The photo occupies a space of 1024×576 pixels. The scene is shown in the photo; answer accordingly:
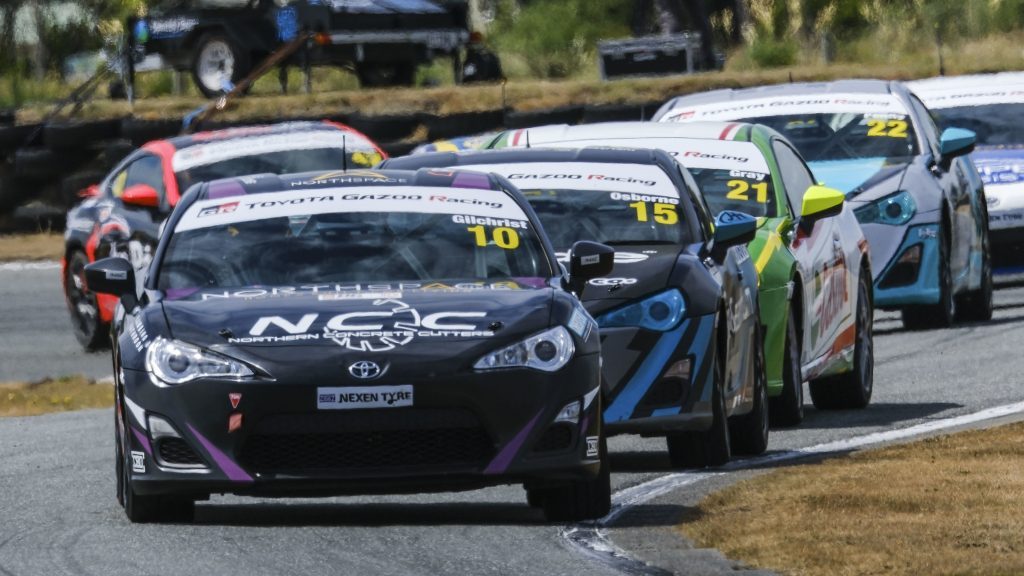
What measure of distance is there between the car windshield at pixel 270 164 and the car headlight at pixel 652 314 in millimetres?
8900

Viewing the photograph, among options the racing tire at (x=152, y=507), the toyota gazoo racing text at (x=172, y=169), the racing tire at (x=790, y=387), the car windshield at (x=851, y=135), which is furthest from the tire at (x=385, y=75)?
the racing tire at (x=152, y=507)

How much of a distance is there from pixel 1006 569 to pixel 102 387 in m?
11.5

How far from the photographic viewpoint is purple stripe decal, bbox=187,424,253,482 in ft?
28.3

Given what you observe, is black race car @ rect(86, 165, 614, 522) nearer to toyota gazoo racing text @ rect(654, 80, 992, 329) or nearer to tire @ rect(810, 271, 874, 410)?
tire @ rect(810, 271, 874, 410)

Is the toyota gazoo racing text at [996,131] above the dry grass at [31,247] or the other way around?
above

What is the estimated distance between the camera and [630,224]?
Answer: 11.3 meters

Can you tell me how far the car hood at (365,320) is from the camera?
8.68 m

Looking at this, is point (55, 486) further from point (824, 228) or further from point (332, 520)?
point (824, 228)

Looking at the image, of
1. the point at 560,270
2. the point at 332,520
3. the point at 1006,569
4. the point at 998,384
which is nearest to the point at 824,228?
the point at 998,384

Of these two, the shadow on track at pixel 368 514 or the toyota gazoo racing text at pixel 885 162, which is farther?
the toyota gazoo racing text at pixel 885 162

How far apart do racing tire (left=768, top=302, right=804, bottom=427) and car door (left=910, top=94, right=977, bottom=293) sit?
5062 millimetres

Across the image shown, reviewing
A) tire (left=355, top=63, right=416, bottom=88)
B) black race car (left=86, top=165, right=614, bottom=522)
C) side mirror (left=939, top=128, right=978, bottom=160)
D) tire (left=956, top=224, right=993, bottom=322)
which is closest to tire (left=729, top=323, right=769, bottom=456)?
black race car (left=86, top=165, right=614, bottom=522)

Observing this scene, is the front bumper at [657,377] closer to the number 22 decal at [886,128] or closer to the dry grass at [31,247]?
the number 22 decal at [886,128]

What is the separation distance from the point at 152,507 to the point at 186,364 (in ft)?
2.02
